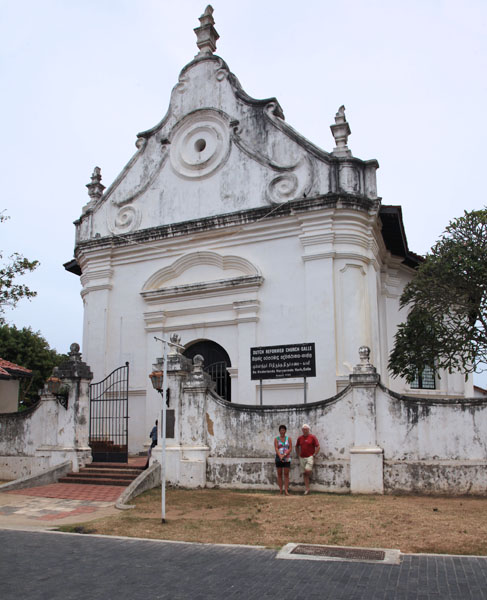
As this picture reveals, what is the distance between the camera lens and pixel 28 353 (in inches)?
1455

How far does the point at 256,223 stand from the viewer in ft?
56.8

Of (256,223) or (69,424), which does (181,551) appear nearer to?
(69,424)

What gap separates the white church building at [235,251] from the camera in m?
16.2

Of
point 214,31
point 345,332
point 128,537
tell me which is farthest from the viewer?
point 214,31

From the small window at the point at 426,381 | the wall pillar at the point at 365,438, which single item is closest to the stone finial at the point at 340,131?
the wall pillar at the point at 365,438

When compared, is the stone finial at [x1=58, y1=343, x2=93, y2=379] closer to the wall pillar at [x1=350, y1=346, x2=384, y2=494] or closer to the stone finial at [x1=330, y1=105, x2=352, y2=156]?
the wall pillar at [x1=350, y1=346, x2=384, y2=494]

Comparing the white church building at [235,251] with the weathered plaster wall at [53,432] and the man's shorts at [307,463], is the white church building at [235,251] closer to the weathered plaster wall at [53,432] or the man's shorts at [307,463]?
the man's shorts at [307,463]

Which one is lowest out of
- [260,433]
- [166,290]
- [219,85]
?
[260,433]

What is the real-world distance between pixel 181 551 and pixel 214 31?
17361 mm

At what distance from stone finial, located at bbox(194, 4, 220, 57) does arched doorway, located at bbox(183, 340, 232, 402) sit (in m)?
9.54

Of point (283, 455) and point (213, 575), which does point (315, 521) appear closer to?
point (283, 455)

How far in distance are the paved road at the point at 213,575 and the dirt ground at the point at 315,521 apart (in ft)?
2.45

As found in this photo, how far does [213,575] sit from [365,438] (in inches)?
237

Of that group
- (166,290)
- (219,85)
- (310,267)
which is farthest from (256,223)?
(219,85)
